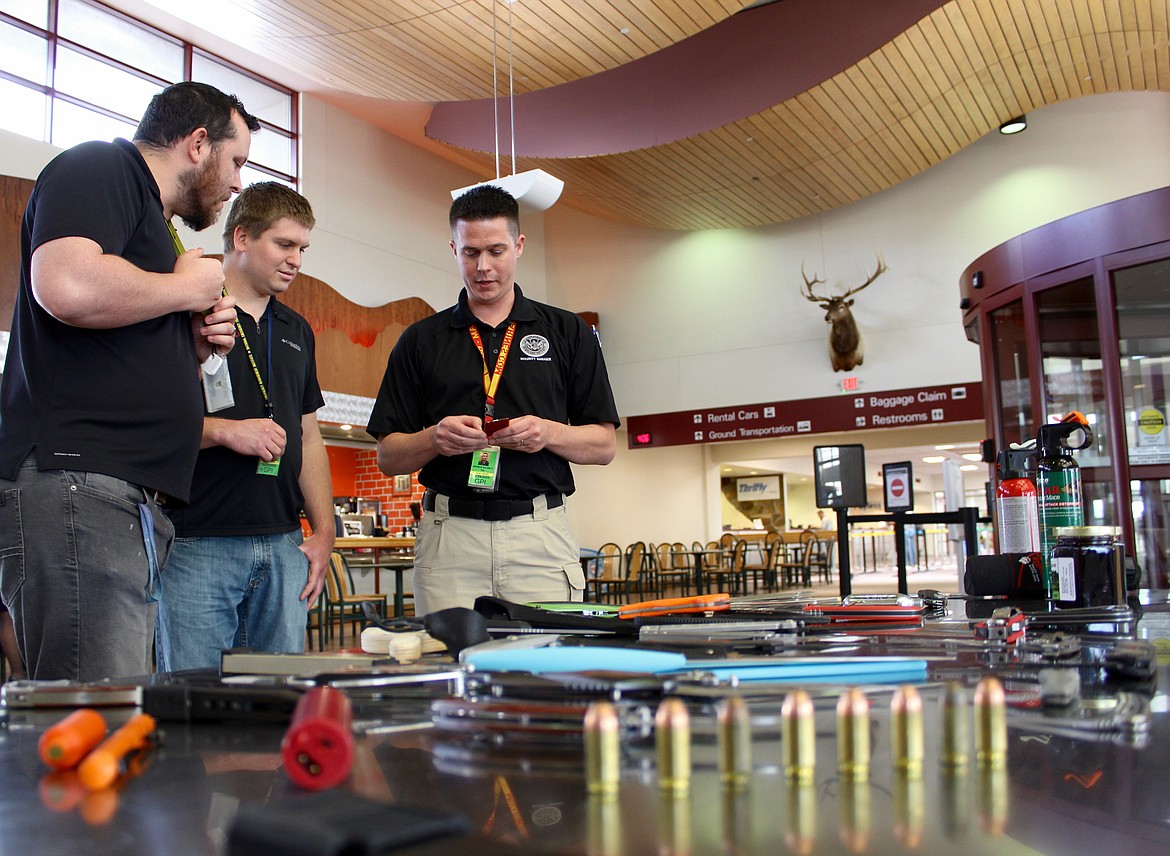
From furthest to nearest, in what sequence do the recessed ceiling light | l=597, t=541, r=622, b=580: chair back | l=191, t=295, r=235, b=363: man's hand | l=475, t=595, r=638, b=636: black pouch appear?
l=597, t=541, r=622, b=580: chair back < the recessed ceiling light < l=191, t=295, r=235, b=363: man's hand < l=475, t=595, r=638, b=636: black pouch

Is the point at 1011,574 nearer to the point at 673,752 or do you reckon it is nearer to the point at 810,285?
the point at 673,752

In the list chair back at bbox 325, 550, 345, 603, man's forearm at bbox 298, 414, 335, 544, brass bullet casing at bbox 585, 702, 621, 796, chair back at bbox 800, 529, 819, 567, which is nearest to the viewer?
brass bullet casing at bbox 585, 702, 621, 796

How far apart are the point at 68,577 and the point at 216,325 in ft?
1.57

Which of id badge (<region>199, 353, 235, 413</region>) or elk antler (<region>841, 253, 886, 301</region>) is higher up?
elk antler (<region>841, 253, 886, 301</region>)

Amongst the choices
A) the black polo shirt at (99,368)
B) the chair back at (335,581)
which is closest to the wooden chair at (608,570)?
the chair back at (335,581)

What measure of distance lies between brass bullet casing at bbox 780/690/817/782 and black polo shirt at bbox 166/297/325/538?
147 cm

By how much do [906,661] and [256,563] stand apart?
146 cm

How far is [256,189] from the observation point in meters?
1.96

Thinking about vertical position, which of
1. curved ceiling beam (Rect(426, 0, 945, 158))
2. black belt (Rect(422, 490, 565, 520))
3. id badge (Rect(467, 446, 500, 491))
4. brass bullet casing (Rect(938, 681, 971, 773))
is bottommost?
brass bullet casing (Rect(938, 681, 971, 773))

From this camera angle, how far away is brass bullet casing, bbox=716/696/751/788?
1.32 ft

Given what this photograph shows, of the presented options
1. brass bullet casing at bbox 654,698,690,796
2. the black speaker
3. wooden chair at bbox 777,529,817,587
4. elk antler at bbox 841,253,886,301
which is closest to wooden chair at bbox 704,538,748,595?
wooden chair at bbox 777,529,817,587

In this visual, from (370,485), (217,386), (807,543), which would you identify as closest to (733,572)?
(807,543)

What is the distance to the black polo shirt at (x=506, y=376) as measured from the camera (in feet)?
6.54

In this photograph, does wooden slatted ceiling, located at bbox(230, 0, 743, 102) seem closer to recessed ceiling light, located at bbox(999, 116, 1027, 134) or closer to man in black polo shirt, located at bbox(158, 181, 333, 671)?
recessed ceiling light, located at bbox(999, 116, 1027, 134)
